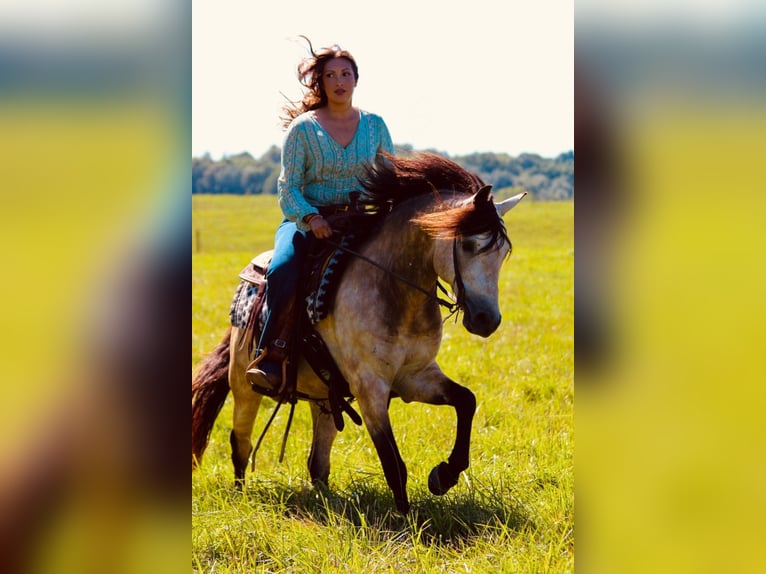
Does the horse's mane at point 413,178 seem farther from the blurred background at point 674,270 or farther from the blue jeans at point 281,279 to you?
the blurred background at point 674,270

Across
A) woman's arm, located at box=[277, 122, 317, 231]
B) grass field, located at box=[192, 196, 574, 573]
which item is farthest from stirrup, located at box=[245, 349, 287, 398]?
woman's arm, located at box=[277, 122, 317, 231]

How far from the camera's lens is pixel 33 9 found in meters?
1.25

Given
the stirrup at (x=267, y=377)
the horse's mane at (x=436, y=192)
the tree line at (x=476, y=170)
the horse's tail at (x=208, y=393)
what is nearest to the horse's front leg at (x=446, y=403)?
the stirrup at (x=267, y=377)

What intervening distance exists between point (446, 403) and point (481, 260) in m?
1.12

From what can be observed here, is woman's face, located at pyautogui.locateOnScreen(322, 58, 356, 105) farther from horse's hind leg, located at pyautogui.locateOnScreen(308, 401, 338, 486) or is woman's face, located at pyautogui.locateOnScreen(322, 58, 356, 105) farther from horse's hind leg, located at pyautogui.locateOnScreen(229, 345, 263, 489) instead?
horse's hind leg, located at pyautogui.locateOnScreen(308, 401, 338, 486)

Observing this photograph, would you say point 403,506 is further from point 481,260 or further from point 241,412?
point 241,412

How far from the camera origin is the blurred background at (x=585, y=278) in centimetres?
120

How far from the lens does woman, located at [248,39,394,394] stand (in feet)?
15.9

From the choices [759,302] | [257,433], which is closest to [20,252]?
[759,302]

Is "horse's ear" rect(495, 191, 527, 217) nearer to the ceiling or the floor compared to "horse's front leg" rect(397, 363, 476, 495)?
nearer to the ceiling

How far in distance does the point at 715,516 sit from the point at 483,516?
3.28 m

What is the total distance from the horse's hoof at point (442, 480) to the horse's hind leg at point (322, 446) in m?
0.99

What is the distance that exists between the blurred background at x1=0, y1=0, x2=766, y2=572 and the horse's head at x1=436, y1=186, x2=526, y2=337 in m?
2.62

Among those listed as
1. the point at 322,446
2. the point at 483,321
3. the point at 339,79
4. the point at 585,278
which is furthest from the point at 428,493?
the point at 585,278
